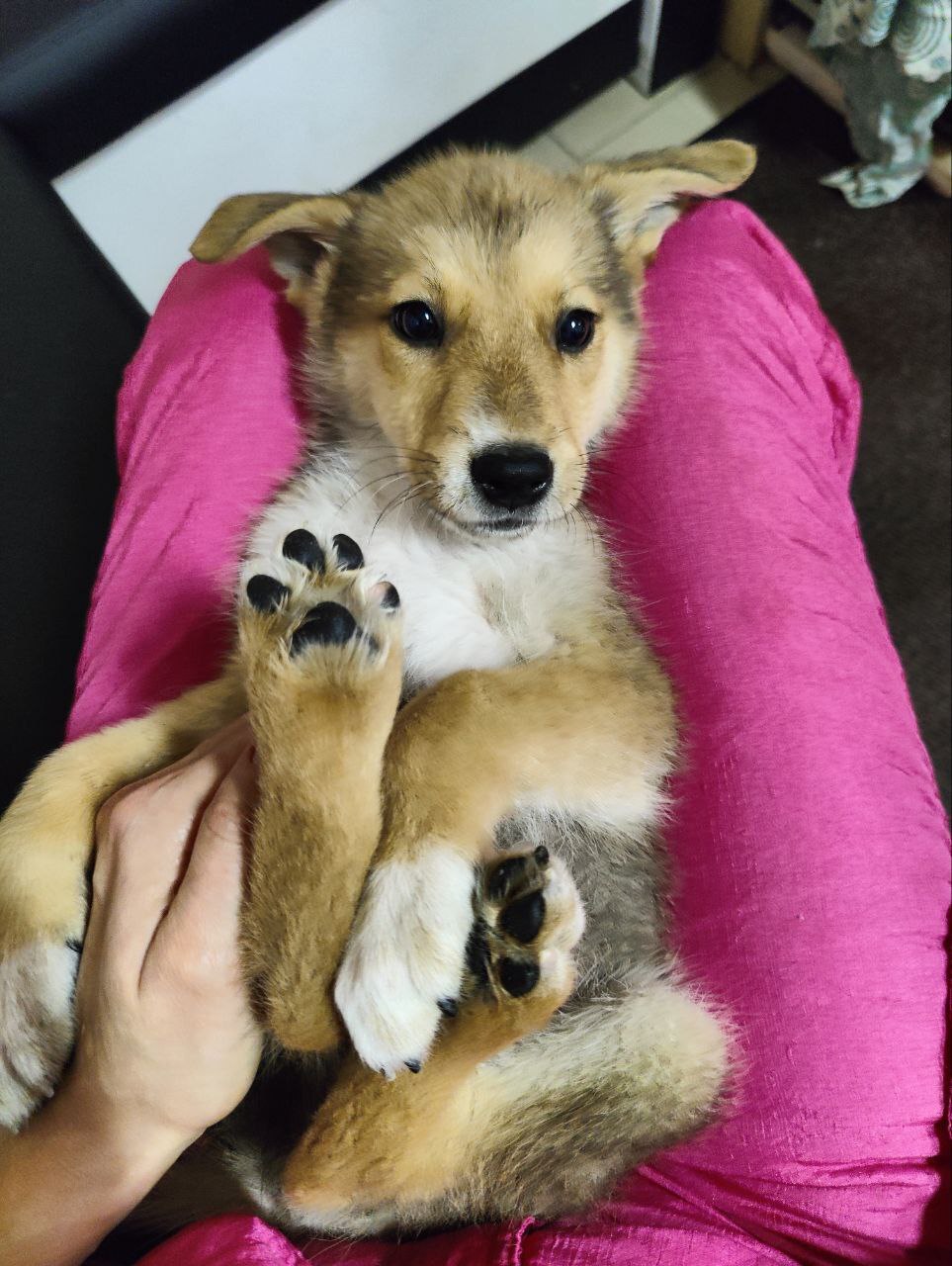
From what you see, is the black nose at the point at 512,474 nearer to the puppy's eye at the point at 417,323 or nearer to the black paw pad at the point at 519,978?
the puppy's eye at the point at 417,323

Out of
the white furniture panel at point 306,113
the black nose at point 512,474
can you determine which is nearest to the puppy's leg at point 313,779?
the black nose at point 512,474

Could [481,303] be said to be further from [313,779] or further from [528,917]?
[528,917]

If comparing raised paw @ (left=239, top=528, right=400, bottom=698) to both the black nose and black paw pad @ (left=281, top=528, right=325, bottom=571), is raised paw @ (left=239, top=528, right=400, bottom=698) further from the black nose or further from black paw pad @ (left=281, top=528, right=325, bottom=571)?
the black nose

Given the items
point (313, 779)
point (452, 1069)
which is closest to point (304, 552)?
point (313, 779)

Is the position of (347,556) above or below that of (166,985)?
above

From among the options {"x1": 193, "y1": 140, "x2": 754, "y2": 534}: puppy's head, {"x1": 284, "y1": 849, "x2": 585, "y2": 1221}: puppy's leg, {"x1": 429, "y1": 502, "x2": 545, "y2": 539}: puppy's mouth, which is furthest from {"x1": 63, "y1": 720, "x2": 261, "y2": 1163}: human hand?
{"x1": 193, "y1": 140, "x2": 754, "y2": 534}: puppy's head

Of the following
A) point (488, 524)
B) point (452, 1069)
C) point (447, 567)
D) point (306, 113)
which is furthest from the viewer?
point (306, 113)

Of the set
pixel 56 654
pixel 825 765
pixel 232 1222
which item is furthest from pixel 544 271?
pixel 232 1222
